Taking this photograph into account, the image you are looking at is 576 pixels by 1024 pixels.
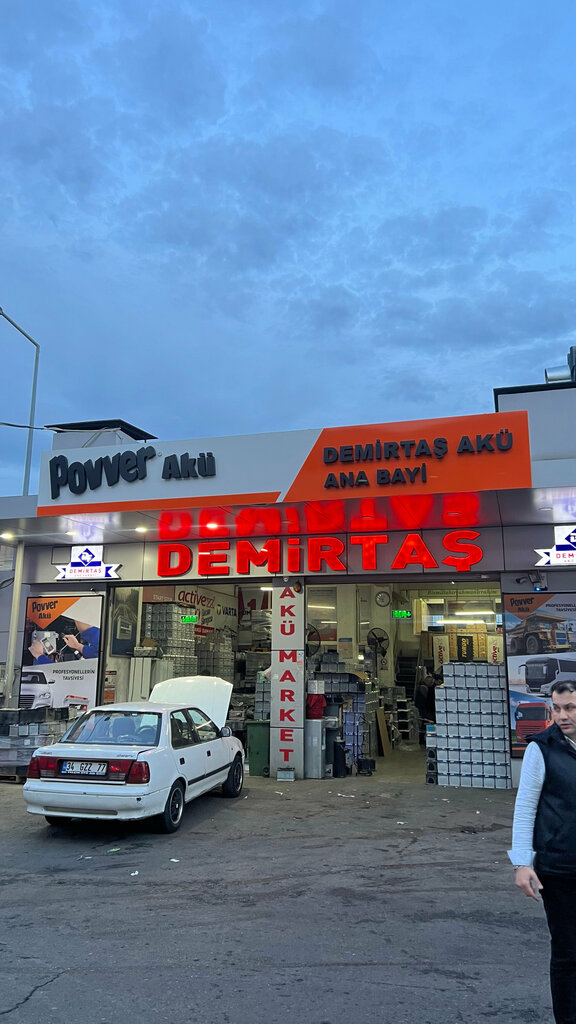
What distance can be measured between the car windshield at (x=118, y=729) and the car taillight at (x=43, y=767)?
581 mm

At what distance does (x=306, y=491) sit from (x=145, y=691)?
729 cm

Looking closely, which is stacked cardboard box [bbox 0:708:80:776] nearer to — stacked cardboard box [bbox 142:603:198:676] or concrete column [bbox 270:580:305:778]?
concrete column [bbox 270:580:305:778]

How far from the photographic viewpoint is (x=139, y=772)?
771cm

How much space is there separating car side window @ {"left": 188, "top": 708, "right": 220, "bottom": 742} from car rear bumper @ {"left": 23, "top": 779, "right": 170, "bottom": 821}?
1.75 meters

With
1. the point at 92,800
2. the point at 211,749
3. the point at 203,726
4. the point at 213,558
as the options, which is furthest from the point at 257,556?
the point at 92,800

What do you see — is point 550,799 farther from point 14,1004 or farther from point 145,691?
point 145,691

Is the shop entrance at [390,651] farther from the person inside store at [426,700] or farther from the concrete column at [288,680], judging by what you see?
the concrete column at [288,680]

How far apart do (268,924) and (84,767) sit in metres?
3.30

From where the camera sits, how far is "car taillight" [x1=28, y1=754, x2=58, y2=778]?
797cm

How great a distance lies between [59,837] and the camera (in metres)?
8.23

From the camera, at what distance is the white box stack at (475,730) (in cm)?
1191

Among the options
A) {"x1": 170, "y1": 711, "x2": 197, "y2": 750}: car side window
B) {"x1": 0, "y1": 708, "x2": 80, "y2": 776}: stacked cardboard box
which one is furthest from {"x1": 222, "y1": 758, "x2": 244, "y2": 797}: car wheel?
{"x1": 0, "y1": 708, "x2": 80, "y2": 776}: stacked cardboard box

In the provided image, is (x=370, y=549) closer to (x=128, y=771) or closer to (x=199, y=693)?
(x=199, y=693)

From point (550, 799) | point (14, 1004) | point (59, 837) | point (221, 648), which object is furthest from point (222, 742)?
point (221, 648)
